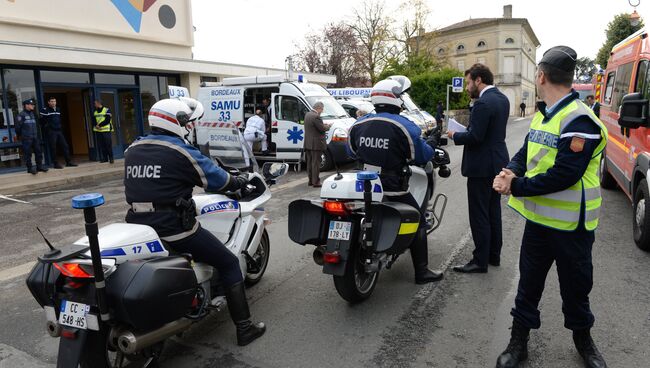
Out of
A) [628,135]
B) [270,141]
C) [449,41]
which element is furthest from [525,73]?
[628,135]

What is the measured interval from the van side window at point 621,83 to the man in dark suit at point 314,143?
566 centimetres

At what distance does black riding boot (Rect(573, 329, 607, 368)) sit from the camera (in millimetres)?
3117

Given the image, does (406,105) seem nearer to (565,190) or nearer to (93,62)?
(93,62)

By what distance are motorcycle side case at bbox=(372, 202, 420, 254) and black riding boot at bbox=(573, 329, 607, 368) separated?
137 cm

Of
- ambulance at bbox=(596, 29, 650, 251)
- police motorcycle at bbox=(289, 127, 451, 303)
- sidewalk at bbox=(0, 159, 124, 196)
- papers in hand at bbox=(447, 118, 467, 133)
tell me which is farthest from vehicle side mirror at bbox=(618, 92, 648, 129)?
sidewalk at bbox=(0, 159, 124, 196)

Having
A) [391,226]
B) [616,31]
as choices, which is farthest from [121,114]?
[616,31]

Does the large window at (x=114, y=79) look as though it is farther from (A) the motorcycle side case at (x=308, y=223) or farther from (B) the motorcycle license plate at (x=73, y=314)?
(B) the motorcycle license plate at (x=73, y=314)

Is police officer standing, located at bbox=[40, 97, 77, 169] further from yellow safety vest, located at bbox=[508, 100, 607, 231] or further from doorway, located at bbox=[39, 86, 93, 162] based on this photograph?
yellow safety vest, located at bbox=[508, 100, 607, 231]

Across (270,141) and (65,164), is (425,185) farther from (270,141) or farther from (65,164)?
(65,164)

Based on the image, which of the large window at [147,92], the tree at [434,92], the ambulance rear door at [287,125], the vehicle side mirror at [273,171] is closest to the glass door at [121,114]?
the large window at [147,92]

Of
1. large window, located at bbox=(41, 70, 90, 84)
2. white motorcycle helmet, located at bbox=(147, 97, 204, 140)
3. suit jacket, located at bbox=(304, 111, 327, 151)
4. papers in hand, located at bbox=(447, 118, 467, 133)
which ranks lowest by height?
suit jacket, located at bbox=(304, 111, 327, 151)

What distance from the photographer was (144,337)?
283 centimetres

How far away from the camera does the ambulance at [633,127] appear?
17.1 ft

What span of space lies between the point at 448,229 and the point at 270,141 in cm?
770
